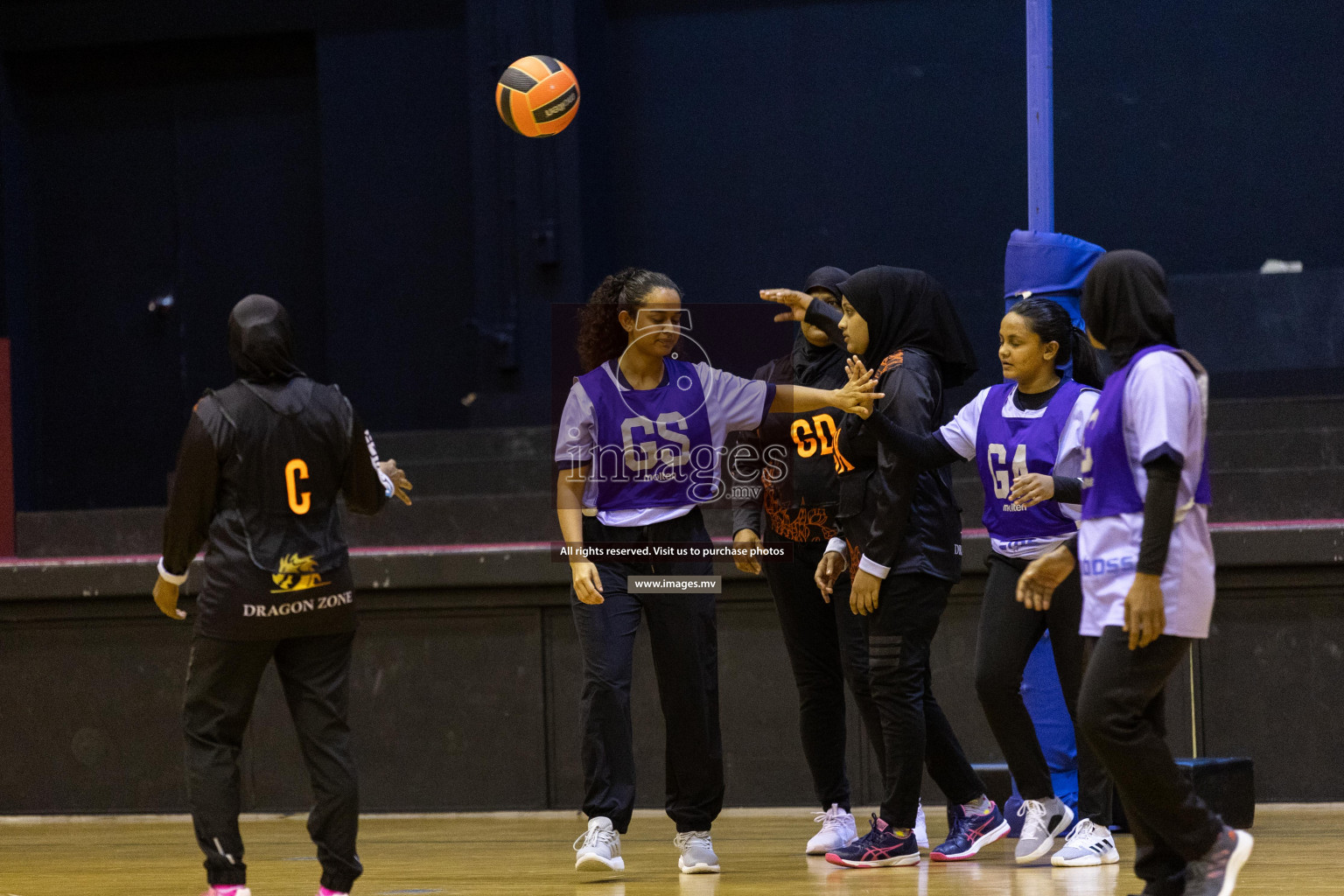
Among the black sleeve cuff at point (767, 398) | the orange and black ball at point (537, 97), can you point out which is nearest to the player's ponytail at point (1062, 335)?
the black sleeve cuff at point (767, 398)

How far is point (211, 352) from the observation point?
1016 centimetres

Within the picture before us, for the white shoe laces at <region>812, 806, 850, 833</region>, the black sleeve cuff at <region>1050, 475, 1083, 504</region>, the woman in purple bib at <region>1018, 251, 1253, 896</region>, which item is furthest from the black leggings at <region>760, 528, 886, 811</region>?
the woman in purple bib at <region>1018, 251, 1253, 896</region>

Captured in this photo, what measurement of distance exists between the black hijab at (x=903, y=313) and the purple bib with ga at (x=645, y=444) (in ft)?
1.83

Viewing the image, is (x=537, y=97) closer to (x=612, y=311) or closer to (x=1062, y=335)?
(x=612, y=311)

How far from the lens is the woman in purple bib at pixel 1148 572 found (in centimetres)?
291

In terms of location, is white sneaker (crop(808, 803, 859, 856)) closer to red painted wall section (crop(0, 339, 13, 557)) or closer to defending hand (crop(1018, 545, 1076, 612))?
defending hand (crop(1018, 545, 1076, 612))

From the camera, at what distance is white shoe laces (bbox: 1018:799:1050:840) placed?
4109 mm

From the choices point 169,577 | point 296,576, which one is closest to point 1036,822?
point 296,576

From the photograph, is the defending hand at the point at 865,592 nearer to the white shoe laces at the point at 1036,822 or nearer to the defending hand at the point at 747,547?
the defending hand at the point at 747,547

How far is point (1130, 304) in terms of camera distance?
3119 millimetres

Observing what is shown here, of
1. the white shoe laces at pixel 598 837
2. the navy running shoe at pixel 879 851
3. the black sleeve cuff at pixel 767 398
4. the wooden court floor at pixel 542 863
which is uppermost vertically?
the black sleeve cuff at pixel 767 398

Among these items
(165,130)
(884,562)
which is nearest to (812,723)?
(884,562)

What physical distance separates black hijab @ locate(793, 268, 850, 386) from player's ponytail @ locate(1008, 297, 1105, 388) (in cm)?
58

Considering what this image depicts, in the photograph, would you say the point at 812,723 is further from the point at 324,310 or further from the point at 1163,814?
the point at 324,310
